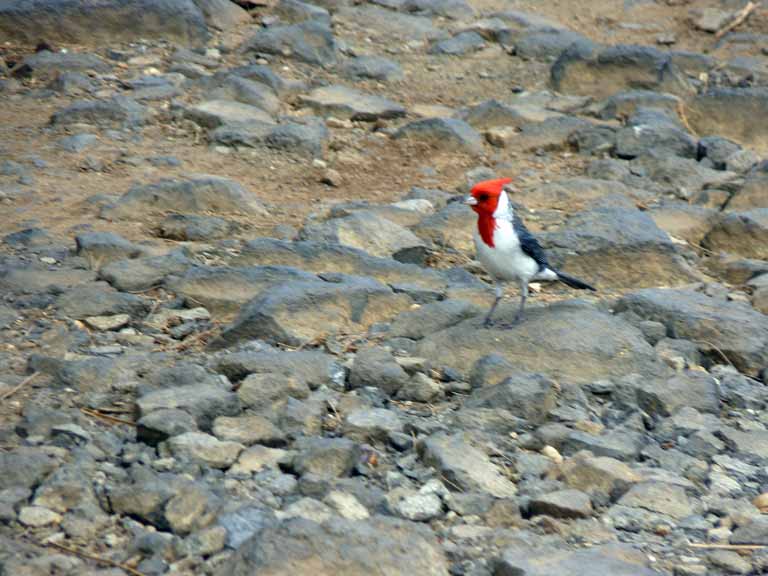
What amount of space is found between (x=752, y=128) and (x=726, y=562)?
5.40 meters

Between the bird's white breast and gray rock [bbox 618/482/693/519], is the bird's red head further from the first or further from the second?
gray rock [bbox 618/482/693/519]

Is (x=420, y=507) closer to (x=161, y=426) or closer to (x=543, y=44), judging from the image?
(x=161, y=426)

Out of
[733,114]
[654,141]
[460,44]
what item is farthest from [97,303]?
[460,44]

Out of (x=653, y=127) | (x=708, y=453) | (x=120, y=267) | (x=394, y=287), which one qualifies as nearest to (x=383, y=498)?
(x=708, y=453)

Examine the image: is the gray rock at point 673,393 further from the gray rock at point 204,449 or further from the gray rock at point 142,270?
the gray rock at point 142,270

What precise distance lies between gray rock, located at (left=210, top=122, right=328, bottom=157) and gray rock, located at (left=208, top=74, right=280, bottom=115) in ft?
1.48

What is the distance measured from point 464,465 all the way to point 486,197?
1453 millimetres

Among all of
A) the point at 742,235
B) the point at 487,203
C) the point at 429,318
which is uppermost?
the point at 487,203

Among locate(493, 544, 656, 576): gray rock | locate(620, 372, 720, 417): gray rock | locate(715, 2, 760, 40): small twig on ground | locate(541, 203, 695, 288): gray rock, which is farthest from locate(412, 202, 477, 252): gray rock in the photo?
locate(715, 2, 760, 40): small twig on ground

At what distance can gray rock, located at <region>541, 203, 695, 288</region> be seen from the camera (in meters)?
6.08

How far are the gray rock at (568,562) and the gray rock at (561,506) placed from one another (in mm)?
249

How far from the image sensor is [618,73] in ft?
30.1

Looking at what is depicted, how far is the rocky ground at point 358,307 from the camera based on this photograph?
141 inches

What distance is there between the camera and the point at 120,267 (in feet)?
17.9
